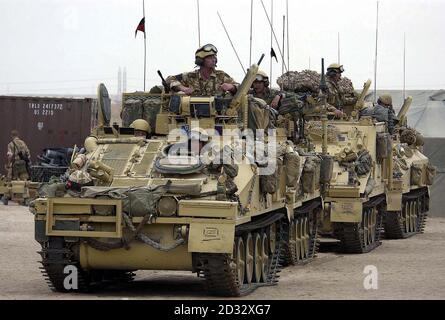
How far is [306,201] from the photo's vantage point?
840 inches

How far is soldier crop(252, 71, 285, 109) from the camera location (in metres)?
20.9

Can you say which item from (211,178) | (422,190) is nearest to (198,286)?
(211,178)

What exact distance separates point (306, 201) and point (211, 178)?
6.00m

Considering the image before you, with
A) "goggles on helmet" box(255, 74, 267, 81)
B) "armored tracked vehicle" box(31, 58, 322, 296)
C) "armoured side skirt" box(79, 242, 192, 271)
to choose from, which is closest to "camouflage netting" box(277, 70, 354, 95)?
"goggles on helmet" box(255, 74, 267, 81)

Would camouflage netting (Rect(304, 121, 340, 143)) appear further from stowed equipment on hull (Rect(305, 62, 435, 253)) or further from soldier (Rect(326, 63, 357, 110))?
soldier (Rect(326, 63, 357, 110))

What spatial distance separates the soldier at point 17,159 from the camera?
34906 mm

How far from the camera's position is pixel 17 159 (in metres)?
35.1

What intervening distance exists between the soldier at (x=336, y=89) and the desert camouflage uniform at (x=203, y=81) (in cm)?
959

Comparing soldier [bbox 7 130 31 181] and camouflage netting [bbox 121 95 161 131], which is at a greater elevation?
camouflage netting [bbox 121 95 161 131]

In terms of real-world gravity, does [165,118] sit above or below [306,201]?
above

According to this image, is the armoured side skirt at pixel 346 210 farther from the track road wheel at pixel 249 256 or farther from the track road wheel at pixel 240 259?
the track road wheel at pixel 240 259

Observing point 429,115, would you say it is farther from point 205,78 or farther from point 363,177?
point 205,78

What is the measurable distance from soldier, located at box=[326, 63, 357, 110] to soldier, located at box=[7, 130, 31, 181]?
1018 centimetres
